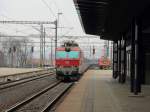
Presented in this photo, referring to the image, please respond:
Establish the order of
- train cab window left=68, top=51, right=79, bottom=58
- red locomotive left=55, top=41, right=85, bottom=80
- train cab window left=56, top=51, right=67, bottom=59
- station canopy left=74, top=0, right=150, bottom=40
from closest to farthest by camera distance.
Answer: station canopy left=74, top=0, right=150, bottom=40 < red locomotive left=55, top=41, right=85, bottom=80 < train cab window left=68, top=51, right=79, bottom=58 < train cab window left=56, top=51, right=67, bottom=59

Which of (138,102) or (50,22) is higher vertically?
(50,22)

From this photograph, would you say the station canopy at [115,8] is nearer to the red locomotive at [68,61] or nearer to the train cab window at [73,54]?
the red locomotive at [68,61]

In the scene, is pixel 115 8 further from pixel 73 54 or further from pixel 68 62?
pixel 73 54

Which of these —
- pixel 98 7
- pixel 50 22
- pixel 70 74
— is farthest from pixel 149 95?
pixel 50 22

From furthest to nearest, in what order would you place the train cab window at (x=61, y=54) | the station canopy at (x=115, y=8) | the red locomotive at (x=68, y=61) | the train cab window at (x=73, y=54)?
the train cab window at (x=61, y=54), the train cab window at (x=73, y=54), the red locomotive at (x=68, y=61), the station canopy at (x=115, y=8)

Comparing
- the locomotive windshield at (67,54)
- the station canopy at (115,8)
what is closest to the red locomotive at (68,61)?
the locomotive windshield at (67,54)

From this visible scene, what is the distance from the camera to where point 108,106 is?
58.3 ft

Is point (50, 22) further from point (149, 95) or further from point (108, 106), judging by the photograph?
point (108, 106)

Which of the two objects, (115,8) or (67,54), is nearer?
(115,8)

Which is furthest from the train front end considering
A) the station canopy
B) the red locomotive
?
the station canopy

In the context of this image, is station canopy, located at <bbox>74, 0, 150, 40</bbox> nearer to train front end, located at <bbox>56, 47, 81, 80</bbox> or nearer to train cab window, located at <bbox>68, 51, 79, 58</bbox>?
train front end, located at <bbox>56, 47, 81, 80</bbox>

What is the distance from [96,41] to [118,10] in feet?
310

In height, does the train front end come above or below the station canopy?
below

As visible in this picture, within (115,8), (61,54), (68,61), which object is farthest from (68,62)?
(115,8)
